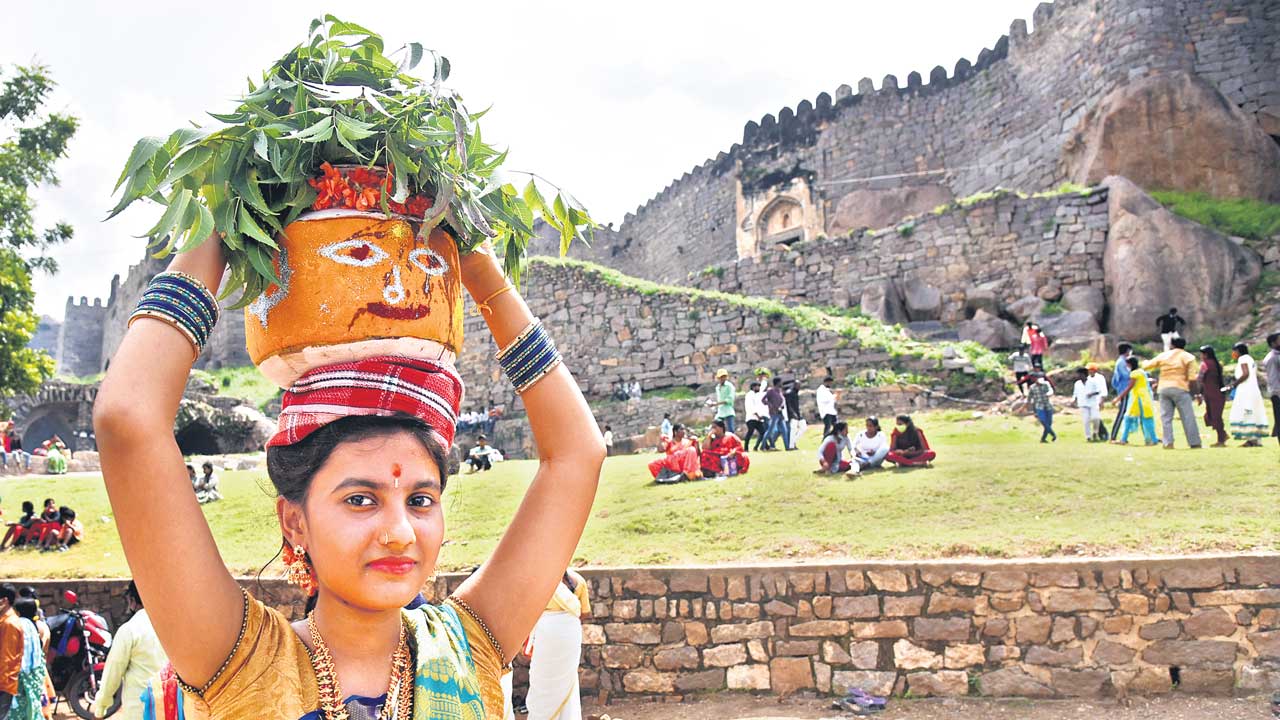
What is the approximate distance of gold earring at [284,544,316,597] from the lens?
215 centimetres

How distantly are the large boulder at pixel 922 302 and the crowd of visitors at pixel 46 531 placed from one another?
16991 millimetres

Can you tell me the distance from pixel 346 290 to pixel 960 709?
6.86 meters

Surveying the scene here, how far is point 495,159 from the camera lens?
2236 millimetres

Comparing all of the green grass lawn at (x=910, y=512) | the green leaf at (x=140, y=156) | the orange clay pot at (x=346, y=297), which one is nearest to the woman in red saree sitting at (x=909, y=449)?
the green grass lawn at (x=910, y=512)

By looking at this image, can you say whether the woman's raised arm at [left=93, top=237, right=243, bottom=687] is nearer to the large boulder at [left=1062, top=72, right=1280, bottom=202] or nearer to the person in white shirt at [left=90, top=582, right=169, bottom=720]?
the person in white shirt at [left=90, top=582, right=169, bottom=720]

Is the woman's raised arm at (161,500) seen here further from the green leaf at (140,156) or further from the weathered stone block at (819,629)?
the weathered stone block at (819,629)

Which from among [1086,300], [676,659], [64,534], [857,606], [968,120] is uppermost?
[968,120]

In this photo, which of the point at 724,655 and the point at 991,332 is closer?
the point at 724,655

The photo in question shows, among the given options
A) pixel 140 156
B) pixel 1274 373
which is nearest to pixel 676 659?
pixel 140 156

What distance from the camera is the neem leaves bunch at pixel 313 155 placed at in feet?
6.25

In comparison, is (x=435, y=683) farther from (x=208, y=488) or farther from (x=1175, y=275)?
(x=1175, y=275)

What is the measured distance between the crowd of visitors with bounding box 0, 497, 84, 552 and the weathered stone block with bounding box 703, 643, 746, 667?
350 inches

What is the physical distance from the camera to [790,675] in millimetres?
8141

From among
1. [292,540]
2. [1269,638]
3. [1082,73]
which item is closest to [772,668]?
[1269,638]
